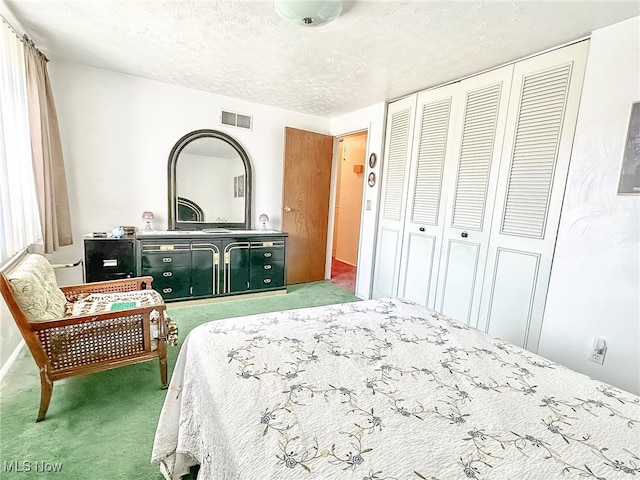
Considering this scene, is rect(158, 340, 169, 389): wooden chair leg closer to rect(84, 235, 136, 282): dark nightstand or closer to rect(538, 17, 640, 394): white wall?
rect(84, 235, 136, 282): dark nightstand

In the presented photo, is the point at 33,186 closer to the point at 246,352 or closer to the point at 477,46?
the point at 246,352

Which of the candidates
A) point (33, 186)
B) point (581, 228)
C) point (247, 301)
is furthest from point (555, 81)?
point (33, 186)

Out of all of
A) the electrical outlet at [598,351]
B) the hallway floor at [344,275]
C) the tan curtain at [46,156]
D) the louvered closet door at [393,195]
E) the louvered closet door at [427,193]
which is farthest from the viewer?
the hallway floor at [344,275]

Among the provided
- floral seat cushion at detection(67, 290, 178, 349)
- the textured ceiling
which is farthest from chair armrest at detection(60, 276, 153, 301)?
the textured ceiling

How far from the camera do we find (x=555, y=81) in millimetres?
2143

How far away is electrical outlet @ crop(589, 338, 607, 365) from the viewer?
74.6 inches

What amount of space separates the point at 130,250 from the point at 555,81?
3.85m

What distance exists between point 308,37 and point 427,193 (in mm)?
1788

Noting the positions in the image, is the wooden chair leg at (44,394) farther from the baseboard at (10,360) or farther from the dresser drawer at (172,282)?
the dresser drawer at (172,282)

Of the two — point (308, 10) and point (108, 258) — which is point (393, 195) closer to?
point (308, 10)

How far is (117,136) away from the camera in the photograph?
10.2 ft

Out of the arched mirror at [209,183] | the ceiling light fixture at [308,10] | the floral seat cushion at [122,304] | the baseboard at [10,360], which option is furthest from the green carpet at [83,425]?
the ceiling light fixture at [308,10]

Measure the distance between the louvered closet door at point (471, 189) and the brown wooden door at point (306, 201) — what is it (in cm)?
185

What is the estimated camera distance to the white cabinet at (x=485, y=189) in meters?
2.18
